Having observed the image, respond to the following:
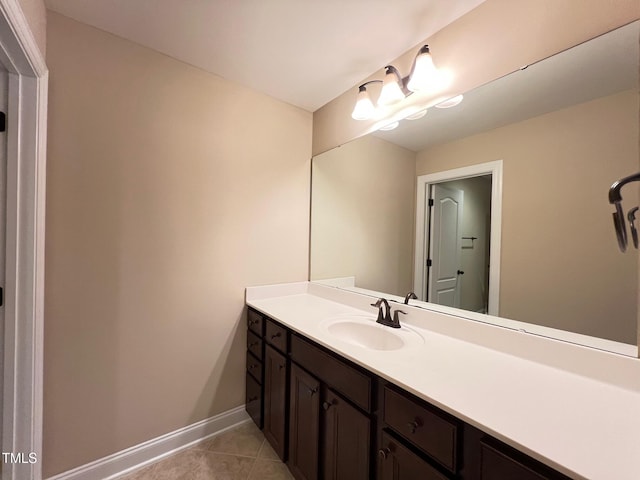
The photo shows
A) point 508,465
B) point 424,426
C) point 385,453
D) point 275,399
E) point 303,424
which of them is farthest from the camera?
point 275,399

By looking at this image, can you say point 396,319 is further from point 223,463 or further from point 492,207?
point 223,463

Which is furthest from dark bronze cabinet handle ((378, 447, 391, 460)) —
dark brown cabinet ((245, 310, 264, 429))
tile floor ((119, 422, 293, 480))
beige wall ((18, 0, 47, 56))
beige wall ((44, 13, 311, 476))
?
beige wall ((18, 0, 47, 56))

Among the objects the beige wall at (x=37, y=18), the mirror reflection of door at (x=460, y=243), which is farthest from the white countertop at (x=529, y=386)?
the beige wall at (x=37, y=18)

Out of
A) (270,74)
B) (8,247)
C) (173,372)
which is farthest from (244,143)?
(173,372)

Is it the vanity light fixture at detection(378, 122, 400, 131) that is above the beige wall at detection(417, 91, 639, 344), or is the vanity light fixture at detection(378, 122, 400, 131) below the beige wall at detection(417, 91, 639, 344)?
above

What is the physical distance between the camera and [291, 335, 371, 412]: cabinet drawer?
0.97m

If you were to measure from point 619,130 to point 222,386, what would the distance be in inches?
91.9

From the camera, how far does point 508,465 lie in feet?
2.00

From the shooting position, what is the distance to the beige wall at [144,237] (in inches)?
49.9

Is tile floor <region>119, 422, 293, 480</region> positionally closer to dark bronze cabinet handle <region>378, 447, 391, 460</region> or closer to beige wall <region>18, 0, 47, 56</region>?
dark bronze cabinet handle <region>378, 447, 391, 460</region>

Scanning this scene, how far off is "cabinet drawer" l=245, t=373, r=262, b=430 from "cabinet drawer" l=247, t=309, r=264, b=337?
0.33 metres

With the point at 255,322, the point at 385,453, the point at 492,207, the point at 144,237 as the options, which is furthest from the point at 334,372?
the point at 144,237

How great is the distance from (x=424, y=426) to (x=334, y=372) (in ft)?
1.34

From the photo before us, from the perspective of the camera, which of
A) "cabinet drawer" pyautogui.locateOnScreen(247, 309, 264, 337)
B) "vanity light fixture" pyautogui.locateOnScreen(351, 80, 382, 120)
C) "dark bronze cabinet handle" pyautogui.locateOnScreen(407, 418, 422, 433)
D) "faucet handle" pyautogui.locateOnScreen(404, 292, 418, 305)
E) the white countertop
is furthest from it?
"cabinet drawer" pyautogui.locateOnScreen(247, 309, 264, 337)
